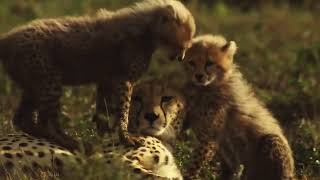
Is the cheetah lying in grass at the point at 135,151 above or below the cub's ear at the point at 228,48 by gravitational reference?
below

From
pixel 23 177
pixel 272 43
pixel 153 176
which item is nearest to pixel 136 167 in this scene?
pixel 153 176

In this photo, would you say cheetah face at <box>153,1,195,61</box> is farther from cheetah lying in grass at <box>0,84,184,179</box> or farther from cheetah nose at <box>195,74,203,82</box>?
cheetah lying in grass at <box>0,84,184,179</box>

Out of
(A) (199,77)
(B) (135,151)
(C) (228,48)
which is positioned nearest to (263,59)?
(C) (228,48)

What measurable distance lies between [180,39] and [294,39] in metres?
4.10

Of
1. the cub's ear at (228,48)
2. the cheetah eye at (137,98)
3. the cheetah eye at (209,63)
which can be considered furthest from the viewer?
the cub's ear at (228,48)

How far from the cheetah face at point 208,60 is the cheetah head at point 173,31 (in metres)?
0.06

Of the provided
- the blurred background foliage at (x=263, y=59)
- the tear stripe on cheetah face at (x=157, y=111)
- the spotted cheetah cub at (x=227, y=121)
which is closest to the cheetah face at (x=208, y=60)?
the spotted cheetah cub at (x=227, y=121)

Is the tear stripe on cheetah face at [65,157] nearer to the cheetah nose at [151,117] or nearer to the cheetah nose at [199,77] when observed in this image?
the cheetah nose at [151,117]

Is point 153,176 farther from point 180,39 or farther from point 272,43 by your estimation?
point 272,43

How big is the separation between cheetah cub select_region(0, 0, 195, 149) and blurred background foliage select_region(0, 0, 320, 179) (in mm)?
256

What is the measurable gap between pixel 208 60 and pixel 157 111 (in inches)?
19.3

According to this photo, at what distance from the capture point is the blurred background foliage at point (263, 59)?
22.4 ft

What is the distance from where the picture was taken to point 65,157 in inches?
219

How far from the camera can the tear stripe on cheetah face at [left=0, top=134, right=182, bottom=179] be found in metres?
5.48
